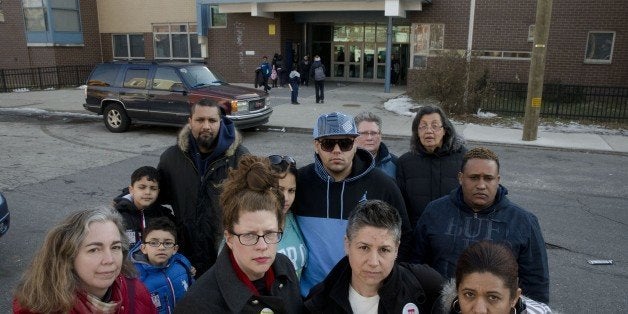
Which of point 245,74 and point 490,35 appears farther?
point 245,74

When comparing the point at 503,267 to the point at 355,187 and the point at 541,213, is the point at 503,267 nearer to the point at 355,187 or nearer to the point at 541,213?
the point at 355,187

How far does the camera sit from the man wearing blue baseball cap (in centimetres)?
280

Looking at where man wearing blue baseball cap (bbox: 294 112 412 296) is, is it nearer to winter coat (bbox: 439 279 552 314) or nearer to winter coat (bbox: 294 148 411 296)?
winter coat (bbox: 294 148 411 296)

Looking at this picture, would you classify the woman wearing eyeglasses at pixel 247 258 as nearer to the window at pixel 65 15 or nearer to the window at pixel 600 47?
the window at pixel 600 47

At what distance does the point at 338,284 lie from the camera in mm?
2139

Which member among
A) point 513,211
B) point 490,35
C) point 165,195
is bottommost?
point 165,195

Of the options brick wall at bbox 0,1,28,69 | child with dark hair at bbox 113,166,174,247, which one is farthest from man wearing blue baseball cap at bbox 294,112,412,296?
brick wall at bbox 0,1,28,69

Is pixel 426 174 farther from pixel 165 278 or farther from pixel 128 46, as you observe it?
pixel 128 46

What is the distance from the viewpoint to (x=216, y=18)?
25.1 metres

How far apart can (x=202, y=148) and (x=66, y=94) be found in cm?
2085

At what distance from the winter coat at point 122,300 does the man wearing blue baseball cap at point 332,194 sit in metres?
0.90

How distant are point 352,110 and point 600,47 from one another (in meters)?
11.2

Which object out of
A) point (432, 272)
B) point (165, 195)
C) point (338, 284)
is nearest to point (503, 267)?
point (432, 272)

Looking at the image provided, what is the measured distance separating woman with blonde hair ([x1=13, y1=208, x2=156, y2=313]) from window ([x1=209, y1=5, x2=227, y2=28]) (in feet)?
78.9
